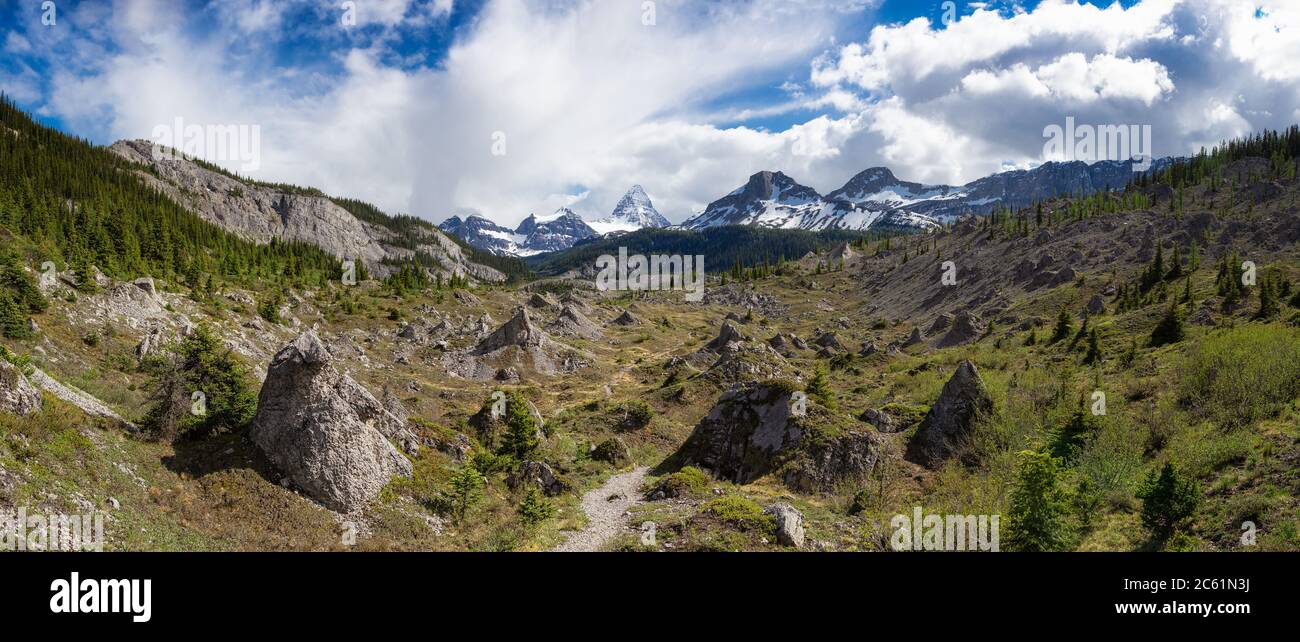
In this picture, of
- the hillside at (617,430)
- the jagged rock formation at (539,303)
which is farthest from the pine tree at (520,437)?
the jagged rock formation at (539,303)

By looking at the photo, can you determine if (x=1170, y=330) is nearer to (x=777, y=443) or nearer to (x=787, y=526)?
(x=777, y=443)

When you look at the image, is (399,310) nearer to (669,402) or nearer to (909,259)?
(669,402)

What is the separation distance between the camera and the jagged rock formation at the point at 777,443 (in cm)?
3109

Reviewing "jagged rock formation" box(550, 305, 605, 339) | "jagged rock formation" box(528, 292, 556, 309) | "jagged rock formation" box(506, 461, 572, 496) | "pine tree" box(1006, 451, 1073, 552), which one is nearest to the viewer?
"pine tree" box(1006, 451, 1073, 552)

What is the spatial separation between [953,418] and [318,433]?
33.8 m

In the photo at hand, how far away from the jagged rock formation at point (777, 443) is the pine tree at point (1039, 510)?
12645mm

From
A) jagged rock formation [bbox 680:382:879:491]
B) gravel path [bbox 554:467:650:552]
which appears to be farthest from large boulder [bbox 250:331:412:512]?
jagged rock formation [bbox 680:382:879:491]

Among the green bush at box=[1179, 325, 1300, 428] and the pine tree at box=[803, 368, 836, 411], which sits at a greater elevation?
the green bush at box=[1179, 325, 1300, 428]

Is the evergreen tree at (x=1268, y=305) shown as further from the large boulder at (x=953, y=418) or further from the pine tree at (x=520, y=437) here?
the pine tree at (x=520, y=437)

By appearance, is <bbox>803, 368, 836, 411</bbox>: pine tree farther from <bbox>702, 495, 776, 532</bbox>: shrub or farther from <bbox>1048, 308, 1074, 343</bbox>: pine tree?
<bbox>1048, 308, 1074, 343</bbox>: pine tree

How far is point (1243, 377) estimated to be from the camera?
27797mm

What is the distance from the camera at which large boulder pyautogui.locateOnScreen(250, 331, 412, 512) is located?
71.0ft

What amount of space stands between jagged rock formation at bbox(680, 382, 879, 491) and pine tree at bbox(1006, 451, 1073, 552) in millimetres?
12645
